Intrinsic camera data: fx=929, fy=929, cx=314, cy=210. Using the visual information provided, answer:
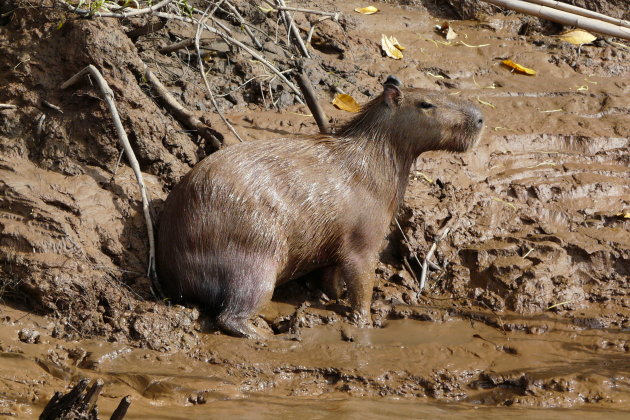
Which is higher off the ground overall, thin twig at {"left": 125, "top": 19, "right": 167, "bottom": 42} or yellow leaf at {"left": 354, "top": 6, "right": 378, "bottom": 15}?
thin twig at {"left": 125, "top": 19, "right": 167, "bottom": 42}

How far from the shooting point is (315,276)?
265 inches

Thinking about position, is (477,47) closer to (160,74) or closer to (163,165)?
(160,74)

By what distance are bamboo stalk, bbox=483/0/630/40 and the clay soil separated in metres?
1.80

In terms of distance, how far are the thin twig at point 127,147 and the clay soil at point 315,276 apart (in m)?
0.10

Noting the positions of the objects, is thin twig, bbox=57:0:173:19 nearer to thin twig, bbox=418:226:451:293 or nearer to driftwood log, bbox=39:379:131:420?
thin twig, bbox=418:226:451:293

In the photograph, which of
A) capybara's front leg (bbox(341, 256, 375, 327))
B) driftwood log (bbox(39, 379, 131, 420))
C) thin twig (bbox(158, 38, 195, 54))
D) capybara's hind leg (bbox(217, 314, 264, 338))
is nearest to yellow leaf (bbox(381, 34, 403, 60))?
thin twig (bbox(158, 38, 195, 54))

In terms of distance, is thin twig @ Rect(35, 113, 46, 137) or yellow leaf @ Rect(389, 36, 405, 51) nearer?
thin twig @ Rect(35, 113, 46, 137)

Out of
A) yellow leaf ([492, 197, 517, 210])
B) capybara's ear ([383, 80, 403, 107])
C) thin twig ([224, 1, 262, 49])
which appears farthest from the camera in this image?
thin twig ([224, 1, 262, 49])

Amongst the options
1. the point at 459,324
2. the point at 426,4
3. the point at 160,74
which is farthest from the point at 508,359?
the point at 426,4

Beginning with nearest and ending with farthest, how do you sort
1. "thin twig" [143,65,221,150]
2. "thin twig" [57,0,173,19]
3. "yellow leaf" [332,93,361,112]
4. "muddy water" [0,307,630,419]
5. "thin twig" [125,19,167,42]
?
"muddy water" [0,307,630,419] → "thin twig" [57,0,173,19] → "thin twig" [143,65,221,150] → "thin twig" [125,19,167,42] → "yellow leaf" [332,93,361,112]

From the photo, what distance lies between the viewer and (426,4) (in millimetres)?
10258

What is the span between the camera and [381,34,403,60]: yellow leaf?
8978 millimetres

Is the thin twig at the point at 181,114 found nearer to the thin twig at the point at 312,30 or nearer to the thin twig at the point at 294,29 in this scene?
the thin twig at the point at 294,29

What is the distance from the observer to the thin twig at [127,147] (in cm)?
607
